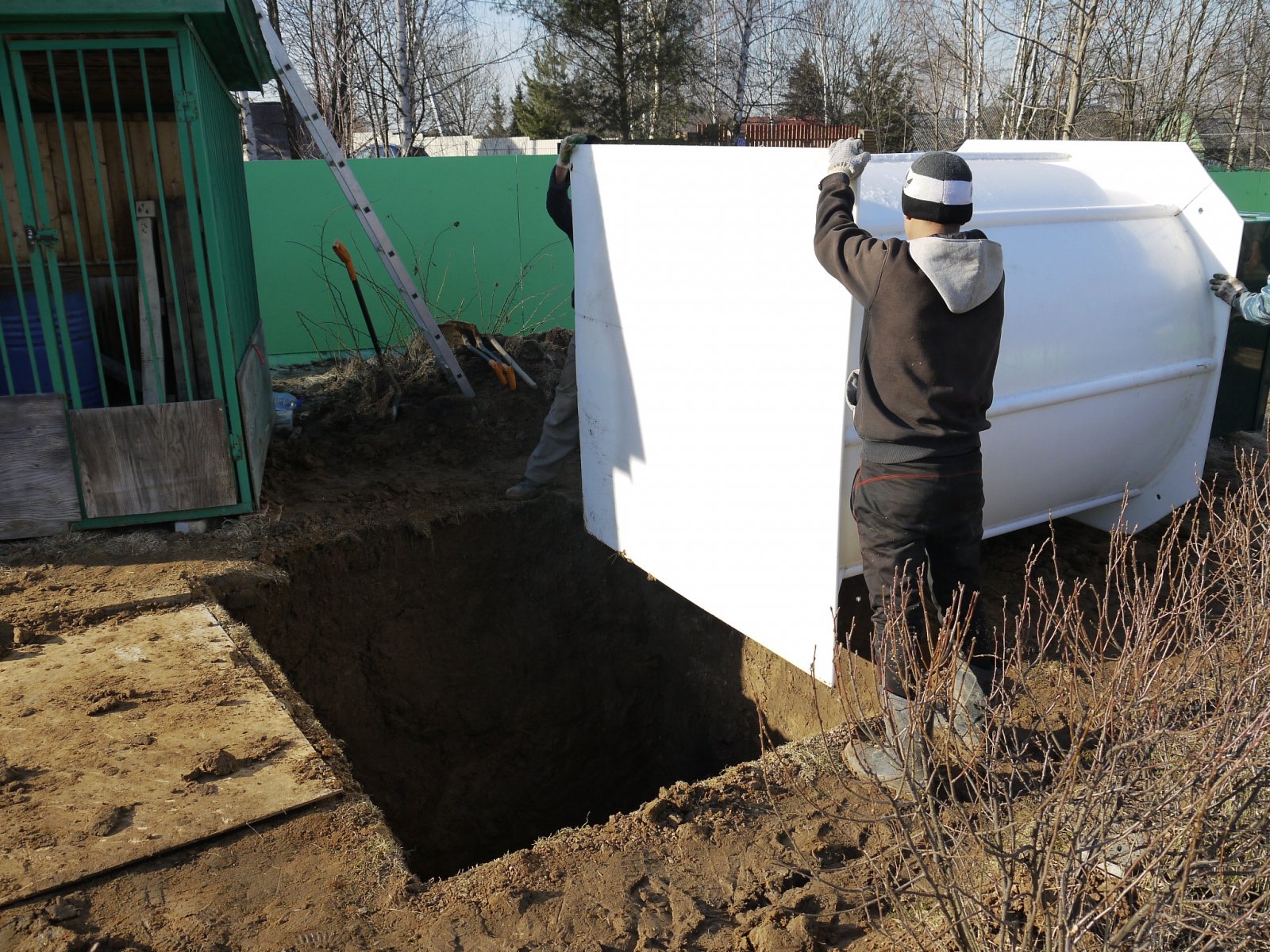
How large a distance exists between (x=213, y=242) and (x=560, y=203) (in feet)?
5.70

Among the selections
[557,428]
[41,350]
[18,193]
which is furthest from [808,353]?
[41,350]

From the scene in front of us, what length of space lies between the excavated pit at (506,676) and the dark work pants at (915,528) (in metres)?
1.66

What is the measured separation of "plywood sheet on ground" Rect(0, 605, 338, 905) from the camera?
2.91 meters

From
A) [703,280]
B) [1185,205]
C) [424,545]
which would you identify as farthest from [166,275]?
[1185,205]

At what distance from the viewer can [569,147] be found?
4.61 metres

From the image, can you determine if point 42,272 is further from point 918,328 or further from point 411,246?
point 411,246

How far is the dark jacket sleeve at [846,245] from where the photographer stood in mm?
2982

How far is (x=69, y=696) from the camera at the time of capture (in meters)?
3.68

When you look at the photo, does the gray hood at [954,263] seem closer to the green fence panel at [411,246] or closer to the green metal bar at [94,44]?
the green metal bar at [94,44]

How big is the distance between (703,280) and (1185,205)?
2348mm

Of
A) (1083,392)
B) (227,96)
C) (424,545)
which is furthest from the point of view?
(227,96)

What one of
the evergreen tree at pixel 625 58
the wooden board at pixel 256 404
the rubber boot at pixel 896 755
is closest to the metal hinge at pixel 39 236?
the wooden board at pixel 256 404

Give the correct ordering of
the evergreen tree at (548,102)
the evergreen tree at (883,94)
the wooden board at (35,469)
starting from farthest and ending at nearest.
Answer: the evergreen tree at (883,94)
the evergreen tree at (548,102)
the wooden board at (35,469)

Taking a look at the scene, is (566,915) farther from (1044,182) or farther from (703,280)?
(1044,182)
